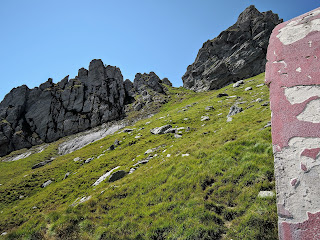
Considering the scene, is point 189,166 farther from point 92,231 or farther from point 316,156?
point 316,156

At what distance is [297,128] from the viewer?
9.48ft

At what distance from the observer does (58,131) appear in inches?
3546

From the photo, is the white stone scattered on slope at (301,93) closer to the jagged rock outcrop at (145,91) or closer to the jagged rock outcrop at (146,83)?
the jagged rock outcrop at (145,91)

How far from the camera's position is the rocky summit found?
89.0 metres

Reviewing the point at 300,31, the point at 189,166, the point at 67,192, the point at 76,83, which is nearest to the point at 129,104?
the point at 76,83

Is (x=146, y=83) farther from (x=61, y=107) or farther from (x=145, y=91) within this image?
(x=61, y=107)

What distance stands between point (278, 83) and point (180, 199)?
763cm

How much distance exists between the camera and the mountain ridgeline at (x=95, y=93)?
295 ft

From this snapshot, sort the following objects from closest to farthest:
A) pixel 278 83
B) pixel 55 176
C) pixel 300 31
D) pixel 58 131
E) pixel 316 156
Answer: pixel 316 156
pixel 278 83
pixel 300 31
pixel 55 176
pixel 58 131

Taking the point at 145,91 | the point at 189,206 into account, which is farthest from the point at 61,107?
the point at 189,206

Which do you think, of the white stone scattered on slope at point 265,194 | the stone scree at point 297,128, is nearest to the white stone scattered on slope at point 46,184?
the white stone scattered on slope at point 265,194

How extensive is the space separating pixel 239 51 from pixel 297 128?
385 ft

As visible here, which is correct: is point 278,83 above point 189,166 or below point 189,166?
above

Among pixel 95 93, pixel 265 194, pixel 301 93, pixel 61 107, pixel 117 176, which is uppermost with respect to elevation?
pixel 95 93
